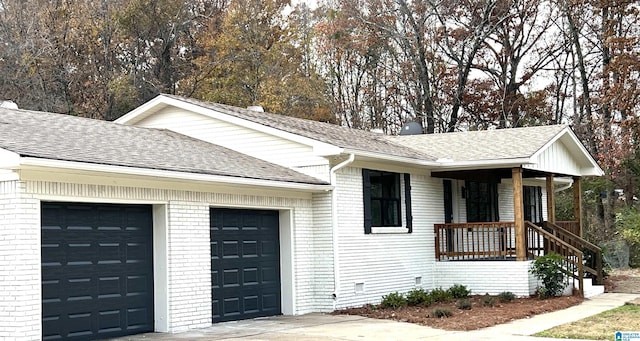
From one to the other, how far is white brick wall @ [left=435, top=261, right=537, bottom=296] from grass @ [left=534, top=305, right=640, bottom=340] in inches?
107

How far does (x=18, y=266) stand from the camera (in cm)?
1137

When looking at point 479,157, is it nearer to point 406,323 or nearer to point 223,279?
point 406,323

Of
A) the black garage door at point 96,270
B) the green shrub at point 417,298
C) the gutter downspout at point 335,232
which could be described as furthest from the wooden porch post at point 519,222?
the black garage door at point 96,270

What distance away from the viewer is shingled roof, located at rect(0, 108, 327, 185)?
1209cm

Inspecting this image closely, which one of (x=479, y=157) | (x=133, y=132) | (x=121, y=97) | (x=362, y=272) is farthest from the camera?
(x=121, y=97)

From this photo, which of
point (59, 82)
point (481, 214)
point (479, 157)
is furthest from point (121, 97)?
point (479, 157)

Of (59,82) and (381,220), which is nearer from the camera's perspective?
(381,220)

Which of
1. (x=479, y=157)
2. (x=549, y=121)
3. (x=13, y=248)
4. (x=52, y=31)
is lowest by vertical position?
(x=13, y=248)

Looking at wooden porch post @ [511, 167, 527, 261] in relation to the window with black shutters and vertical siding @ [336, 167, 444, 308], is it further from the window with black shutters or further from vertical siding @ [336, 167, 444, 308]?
the window with black shutters

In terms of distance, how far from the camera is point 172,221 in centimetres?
1378

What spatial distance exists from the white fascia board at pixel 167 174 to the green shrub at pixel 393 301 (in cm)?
252

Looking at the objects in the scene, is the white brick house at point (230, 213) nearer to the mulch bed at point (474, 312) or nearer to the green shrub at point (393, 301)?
the green shrub at point (393, 301)

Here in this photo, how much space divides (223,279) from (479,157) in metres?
6.54

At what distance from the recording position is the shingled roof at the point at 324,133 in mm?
17078
